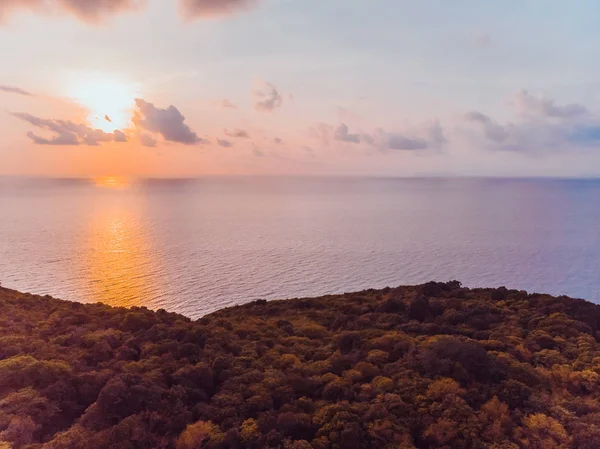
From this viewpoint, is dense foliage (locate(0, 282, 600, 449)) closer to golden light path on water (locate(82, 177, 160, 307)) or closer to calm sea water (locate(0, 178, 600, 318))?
calm sea water (locate(0, 178, 600, 318))

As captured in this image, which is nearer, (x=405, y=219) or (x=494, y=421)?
(x=494, y=421)

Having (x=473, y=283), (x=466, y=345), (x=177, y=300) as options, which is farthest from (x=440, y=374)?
(x=473, y=283)

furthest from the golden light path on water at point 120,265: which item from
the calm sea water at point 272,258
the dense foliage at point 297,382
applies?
the dense foliage at point 297,382

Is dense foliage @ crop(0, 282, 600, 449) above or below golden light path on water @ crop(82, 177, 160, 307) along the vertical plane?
above

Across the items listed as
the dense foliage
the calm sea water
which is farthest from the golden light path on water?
the dense foliage

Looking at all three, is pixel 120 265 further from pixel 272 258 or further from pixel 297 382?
pixel 297 382

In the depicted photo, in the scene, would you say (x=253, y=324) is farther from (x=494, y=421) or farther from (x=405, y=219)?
(x=405, y=219)

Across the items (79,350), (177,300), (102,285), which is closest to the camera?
(79,350)

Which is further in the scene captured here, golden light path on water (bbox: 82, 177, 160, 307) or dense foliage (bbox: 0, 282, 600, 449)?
golden light path on water (bbox: 82, 177, 160, 307)

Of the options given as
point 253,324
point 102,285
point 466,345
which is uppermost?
point 466,345
